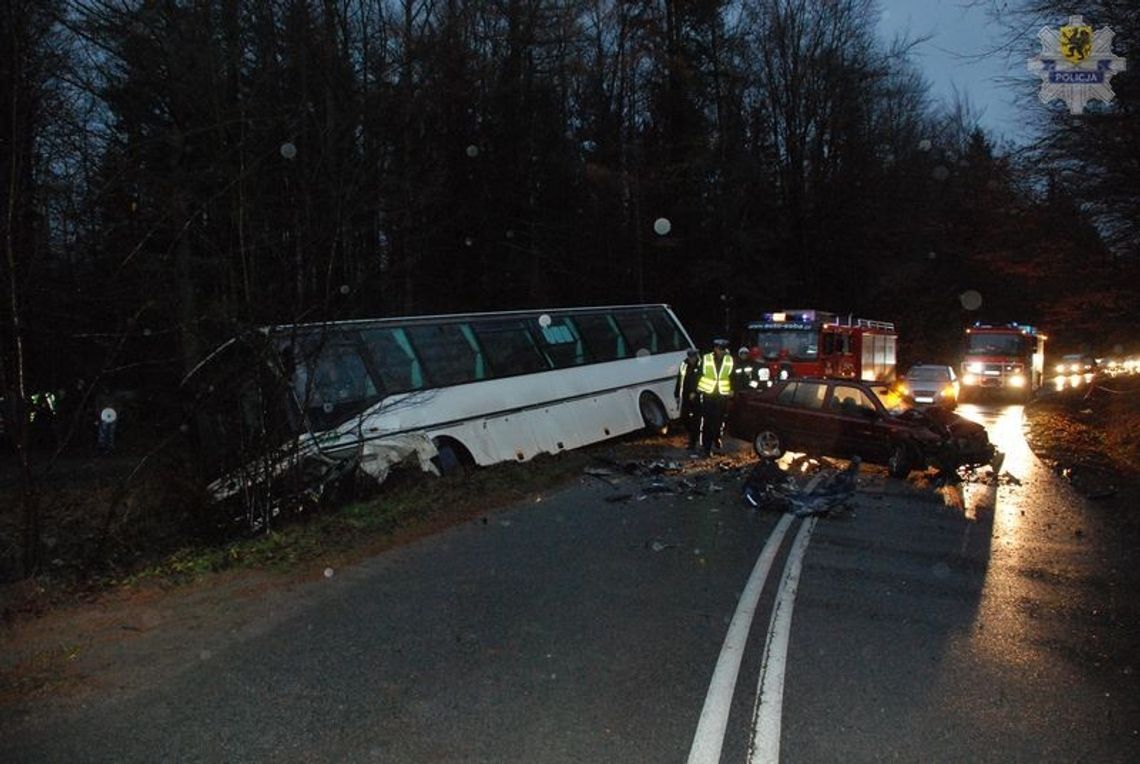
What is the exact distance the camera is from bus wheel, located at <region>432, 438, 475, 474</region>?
11.6m

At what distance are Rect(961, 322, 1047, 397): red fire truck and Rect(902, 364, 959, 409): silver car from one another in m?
5.67

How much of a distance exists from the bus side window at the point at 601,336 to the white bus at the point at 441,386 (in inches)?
1.0

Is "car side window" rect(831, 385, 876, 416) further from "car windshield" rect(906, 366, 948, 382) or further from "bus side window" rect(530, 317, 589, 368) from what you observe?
"car windshield" rect(906, 366, 948, 382)

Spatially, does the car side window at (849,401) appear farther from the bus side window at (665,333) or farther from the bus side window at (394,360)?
the bus side window at (394,360)

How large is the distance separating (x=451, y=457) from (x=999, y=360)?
28.9 metres

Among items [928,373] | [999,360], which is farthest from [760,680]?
[999,360]

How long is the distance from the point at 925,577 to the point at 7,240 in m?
7.17

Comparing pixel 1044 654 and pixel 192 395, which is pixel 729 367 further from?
pixel 1044 654

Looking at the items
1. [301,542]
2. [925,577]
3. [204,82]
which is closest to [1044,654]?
[925,577]

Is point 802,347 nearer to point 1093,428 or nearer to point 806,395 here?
point 1093,428

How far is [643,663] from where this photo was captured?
4.89 m

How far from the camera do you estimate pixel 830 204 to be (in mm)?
46094

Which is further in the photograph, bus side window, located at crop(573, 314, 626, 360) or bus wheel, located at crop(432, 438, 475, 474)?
bus side window, located at crop(573, 314, 626, 360)

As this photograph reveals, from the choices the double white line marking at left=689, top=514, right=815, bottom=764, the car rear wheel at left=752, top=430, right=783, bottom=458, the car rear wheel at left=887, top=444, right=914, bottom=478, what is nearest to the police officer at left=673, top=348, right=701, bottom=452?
the car rear wheel at left=752, top=430, right=783, bottom=458
